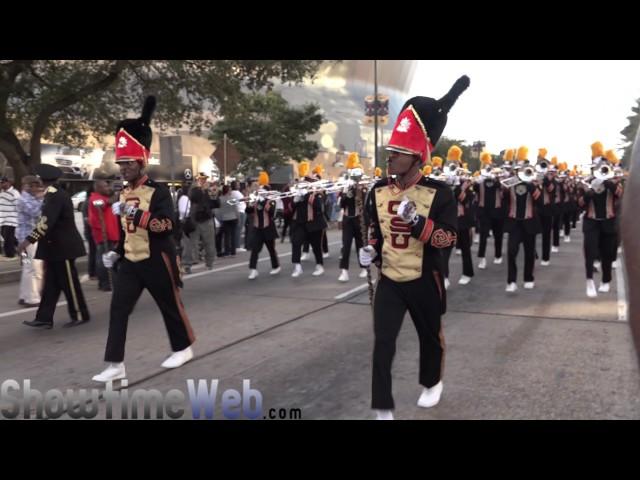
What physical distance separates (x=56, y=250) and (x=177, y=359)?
2640 mm

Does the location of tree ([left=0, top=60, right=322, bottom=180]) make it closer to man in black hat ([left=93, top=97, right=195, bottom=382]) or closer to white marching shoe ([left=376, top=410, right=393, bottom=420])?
man in black hat ([left=93, top=97, right=195, bottom=382])

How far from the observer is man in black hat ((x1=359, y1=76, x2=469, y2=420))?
12.6 feet

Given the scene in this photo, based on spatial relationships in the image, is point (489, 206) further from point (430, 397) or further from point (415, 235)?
point (415, 235)

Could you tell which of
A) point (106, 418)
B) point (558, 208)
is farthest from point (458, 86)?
point (558, 208)

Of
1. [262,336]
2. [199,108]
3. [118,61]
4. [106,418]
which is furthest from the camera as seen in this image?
[199,108]

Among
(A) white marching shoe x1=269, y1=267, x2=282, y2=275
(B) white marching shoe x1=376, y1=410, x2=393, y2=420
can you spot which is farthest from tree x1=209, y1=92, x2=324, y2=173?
(B) white marching shoe x1=376, y1=410, x2=393, y2=420

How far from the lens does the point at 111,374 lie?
15.7ft

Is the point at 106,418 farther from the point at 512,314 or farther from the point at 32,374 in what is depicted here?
the point at 512,314

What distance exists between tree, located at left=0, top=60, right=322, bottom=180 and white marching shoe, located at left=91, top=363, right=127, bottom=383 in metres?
10.1

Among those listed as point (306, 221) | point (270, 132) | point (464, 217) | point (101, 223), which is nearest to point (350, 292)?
point (306, 221)

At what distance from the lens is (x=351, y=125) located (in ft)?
267

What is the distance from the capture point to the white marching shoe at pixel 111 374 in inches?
187

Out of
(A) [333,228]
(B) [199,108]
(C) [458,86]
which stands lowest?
(A) [333,228]

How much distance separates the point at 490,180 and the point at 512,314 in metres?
4.69
